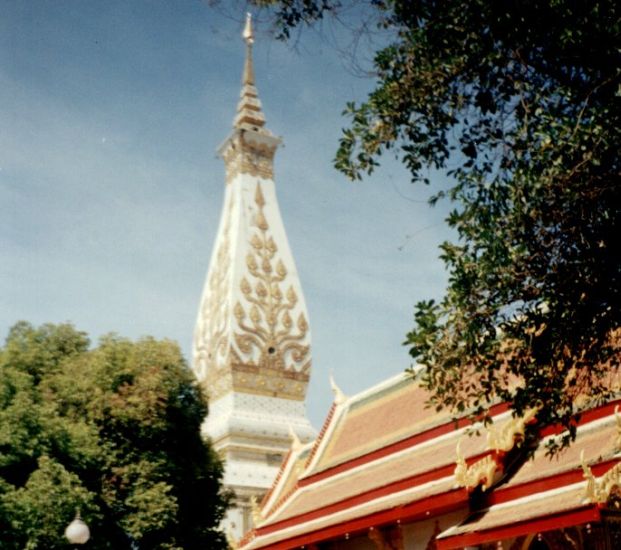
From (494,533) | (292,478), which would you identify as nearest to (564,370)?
(494,533)

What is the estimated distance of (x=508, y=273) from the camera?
8.00 metres

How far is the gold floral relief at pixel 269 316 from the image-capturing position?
3762 centimetres

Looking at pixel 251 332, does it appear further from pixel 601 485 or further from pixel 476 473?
pixel 601 485

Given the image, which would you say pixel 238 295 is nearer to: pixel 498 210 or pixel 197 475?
pixel 197 475

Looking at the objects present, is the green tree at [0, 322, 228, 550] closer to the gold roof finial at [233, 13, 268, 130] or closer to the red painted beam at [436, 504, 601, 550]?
the red painted beam at [436, 504, 601, 550]

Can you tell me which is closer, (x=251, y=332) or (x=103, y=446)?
(x=103, y=446)

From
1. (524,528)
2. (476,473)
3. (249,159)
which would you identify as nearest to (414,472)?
(476,473)

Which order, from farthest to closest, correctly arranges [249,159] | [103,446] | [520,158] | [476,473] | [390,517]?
[249,159] → [103,446] → [390,517] → [476,473] → [520,158]

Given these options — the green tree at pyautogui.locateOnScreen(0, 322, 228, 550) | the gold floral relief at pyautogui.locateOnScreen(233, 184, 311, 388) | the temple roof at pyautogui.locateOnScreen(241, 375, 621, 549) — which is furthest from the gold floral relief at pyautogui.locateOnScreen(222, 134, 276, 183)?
the green tree at pyautogui.locateOnScreen(0, 322, 228, 550)

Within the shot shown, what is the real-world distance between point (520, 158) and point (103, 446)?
41.4ft

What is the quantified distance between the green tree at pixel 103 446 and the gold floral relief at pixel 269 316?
54.7 ft

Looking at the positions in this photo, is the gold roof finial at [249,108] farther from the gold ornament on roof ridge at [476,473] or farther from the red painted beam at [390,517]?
the gold ornament on roof ridge at [476,473]

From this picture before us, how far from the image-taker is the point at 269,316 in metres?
38.1

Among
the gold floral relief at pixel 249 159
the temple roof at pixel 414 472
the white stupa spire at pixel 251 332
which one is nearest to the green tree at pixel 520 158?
the temple roof at pixel 414 472
